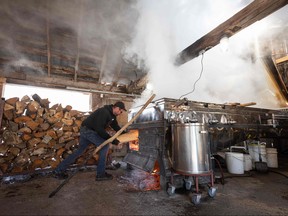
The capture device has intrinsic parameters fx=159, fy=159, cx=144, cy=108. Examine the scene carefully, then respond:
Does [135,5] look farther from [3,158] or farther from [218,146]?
[3,158]

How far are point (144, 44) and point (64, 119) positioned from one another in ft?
11.3

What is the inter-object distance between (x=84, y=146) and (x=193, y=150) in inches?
99.3

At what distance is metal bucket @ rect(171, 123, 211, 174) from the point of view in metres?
2.74

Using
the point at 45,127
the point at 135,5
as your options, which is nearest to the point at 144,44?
the point at 135,5

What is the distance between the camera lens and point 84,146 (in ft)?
12.5

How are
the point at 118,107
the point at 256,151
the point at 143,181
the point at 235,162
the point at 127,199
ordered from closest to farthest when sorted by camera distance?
the point at 127,199, the point at 143,181, the point at 118,107, the point at 235,162, the point at 256,151

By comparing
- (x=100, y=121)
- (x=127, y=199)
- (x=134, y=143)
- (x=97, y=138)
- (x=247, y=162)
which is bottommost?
(x=127, y=199)

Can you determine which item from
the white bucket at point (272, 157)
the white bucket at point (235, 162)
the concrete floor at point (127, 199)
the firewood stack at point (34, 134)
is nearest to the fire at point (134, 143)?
the concrete floor at point (127, 199)

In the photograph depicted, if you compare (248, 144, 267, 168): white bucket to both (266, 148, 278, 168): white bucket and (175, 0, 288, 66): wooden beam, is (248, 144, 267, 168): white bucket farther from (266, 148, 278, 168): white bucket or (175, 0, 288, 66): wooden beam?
(175, 0, 288, 66): wooden beam

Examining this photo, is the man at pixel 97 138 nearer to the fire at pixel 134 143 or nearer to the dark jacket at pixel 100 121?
the dark jacket at pixel 100 121

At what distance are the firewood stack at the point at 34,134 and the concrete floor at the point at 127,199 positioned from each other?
0.61m

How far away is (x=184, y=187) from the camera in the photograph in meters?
3.16

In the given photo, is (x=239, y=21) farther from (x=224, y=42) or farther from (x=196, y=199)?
(x=196, y=199)

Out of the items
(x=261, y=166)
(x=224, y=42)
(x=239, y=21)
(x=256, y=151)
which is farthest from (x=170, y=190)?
(x=239, y=21)
